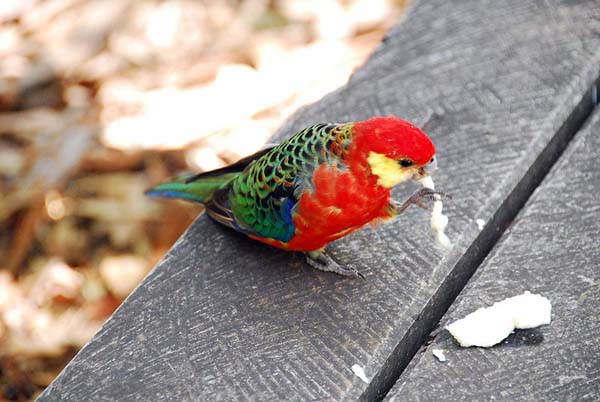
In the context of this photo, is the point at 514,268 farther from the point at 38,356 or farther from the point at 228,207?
the point at 38,356

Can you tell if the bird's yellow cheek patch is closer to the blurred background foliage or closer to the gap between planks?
the gap between planks

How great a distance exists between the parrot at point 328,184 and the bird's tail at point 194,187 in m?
0.17

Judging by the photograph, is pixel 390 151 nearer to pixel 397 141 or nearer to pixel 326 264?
pixel 397 141

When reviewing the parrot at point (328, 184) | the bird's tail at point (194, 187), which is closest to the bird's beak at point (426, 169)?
the parrot at point (328, 184)

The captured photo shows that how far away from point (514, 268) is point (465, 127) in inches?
27.8

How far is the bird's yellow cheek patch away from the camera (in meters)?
2.42

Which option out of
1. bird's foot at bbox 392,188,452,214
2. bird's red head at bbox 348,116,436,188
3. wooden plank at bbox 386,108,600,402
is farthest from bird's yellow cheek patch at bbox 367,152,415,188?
wooden plank at bbox 386,108,600,402

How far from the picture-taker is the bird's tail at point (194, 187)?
2.94 meters

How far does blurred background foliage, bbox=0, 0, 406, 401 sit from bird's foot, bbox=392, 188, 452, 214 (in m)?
1.56

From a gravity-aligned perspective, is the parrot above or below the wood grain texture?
above

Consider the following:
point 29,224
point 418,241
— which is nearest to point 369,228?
point 418,241

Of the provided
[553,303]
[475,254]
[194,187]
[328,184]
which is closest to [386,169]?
[328,184]

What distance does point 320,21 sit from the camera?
17.7ft

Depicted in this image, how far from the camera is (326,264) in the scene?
2643mm
